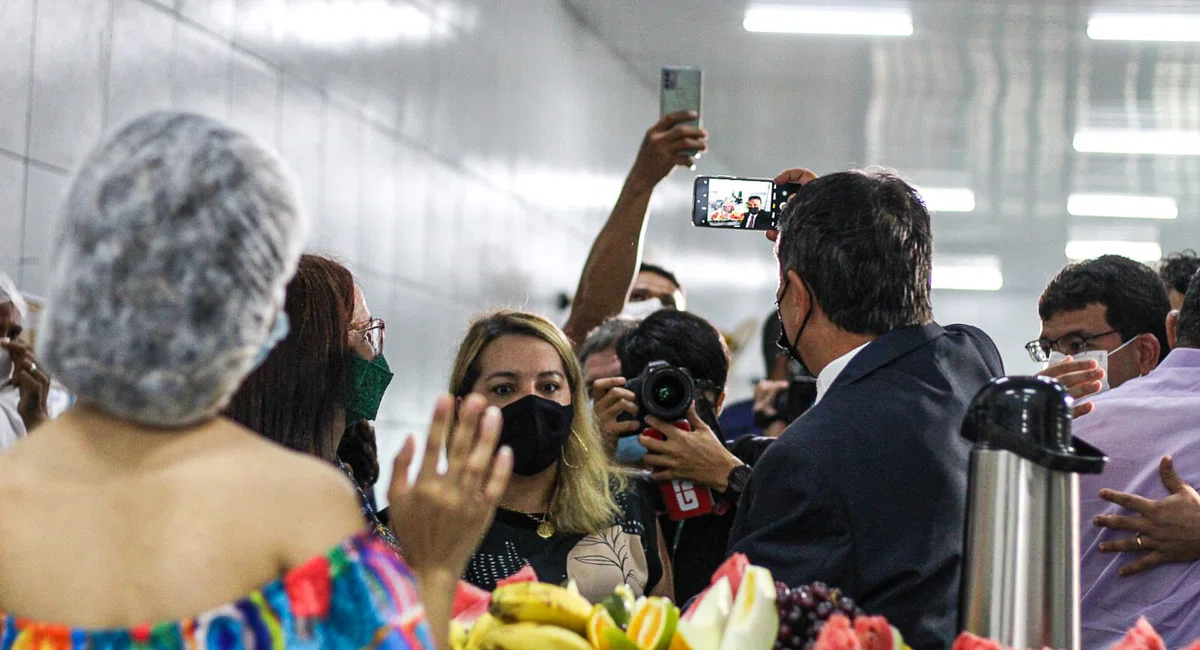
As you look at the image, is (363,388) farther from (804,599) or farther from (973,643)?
(973,643)

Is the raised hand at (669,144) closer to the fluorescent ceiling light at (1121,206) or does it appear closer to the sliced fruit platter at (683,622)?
the sliced fruit platter at (683,622)

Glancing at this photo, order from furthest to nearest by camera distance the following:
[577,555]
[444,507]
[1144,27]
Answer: [1144,27] < [577,555] < [444,507]

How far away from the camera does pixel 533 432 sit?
2705mm

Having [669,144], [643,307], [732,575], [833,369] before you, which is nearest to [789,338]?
[833,369]

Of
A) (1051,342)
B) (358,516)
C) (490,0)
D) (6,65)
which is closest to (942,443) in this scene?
(358,516)

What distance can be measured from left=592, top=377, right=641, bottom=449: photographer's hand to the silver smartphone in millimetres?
810

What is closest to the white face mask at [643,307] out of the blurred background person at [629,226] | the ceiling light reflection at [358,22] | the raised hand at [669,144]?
the blurred background person at [629,226]

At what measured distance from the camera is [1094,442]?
2.24 m

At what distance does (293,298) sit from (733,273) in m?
12.7

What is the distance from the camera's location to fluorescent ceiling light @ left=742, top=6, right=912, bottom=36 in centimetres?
855

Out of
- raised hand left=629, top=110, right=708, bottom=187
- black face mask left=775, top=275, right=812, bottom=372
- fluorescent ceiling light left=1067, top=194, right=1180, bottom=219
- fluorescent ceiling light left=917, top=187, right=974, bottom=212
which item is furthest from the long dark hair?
fluorescent ceiling light left=1067, top=194, right=1180, bottom=219

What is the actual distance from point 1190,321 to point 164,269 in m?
1.84

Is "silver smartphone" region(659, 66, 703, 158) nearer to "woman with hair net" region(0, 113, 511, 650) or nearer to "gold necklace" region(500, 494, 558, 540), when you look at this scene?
"gold necklace" region(500, 494, 558, 540)

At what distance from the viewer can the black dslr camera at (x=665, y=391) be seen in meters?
2.90
